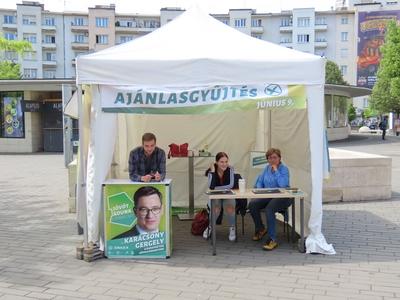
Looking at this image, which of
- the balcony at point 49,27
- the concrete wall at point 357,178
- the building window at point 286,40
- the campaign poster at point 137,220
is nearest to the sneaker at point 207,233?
the campaign poster at point 137,220

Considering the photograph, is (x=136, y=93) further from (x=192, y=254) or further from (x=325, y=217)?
(x=325, y=217)

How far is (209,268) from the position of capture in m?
5.55

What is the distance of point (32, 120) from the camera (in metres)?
24.3

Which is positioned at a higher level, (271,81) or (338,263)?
(271,81)

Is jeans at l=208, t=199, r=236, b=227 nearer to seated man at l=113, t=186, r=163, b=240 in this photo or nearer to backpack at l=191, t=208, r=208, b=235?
backpack at l=191, t=208, r=208, b=235

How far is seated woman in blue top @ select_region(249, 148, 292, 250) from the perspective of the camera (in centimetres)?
638

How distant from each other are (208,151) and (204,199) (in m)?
0.89

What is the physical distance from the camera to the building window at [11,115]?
2433 cm

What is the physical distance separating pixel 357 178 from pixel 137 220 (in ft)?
17.0

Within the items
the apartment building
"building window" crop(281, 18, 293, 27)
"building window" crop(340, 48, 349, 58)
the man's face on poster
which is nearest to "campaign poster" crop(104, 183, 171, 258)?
the man's face on poster

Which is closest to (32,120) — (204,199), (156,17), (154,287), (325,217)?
(204,199)

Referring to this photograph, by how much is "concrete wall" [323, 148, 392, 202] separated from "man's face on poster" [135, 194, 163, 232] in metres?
4.46

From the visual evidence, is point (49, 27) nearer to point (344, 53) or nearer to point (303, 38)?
point (303, 38)

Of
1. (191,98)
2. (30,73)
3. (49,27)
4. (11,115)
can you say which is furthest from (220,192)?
(49,27)
